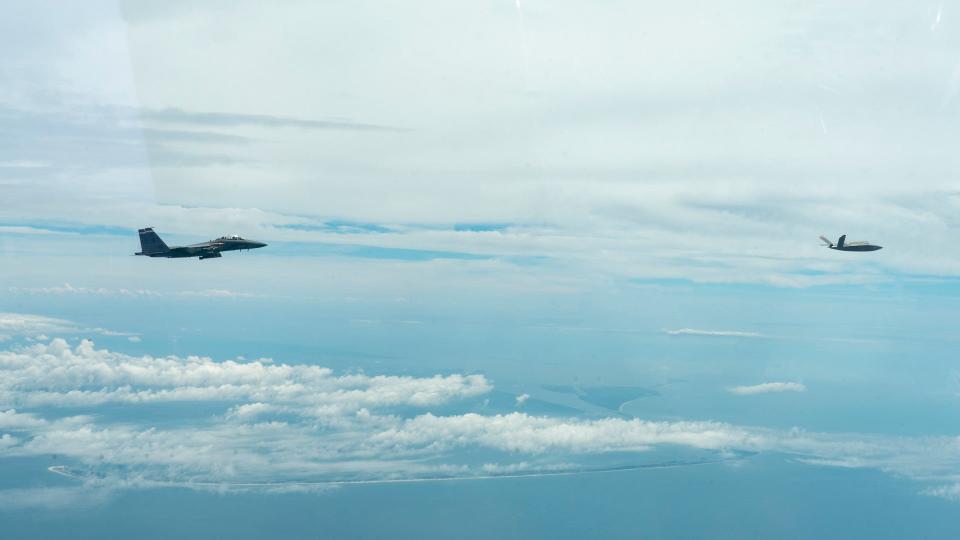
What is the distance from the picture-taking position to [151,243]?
1385 inches

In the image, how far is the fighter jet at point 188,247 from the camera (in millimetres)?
35094

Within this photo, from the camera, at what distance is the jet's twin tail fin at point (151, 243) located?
3503cm

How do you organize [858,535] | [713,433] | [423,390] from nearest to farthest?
[858,535], [713,433], [423,390]

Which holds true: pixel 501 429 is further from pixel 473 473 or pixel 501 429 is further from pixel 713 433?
pixel 713 433

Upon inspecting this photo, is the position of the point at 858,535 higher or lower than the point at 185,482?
lower

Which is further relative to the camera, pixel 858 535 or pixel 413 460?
pixel 413 460

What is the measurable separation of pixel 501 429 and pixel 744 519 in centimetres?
4102

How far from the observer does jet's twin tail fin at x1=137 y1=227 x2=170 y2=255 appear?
35031 millimetres

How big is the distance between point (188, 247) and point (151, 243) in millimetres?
1823

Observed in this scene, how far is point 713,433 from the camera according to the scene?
352 ft

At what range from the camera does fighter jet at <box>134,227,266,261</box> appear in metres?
35.1

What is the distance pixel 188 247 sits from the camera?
3591cm

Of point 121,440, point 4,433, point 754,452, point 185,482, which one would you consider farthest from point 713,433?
point 4,433

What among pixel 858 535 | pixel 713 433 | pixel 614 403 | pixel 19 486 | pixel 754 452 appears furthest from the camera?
pixel 614 403
